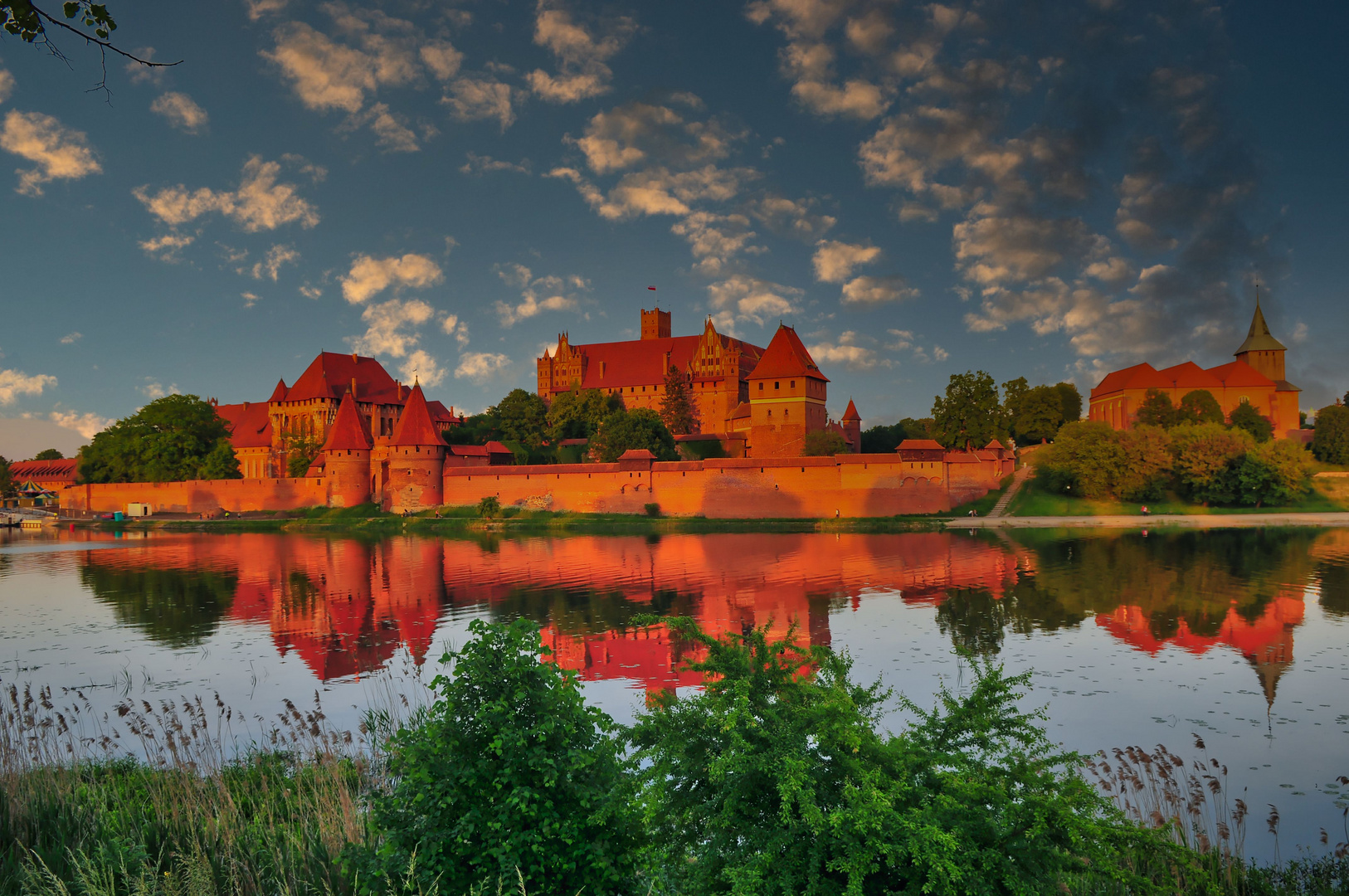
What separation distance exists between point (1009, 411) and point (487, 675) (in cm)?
5032

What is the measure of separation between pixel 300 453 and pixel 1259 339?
234 feet

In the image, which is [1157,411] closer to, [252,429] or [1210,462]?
[1210,462]

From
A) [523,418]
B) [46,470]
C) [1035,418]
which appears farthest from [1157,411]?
[46,470]

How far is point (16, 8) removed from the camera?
11.8 feet

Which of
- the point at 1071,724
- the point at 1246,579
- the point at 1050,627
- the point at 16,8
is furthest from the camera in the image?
the point at 1246,579

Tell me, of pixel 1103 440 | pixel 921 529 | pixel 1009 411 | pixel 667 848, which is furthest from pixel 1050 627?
pixel 1009 411

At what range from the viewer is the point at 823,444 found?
42875mm

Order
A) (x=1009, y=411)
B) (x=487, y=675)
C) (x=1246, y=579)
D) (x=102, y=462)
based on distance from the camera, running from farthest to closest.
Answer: (x=102, y=462) → (x=1009, y=411) → (x=1246, y=579) → (x=487, y=675)

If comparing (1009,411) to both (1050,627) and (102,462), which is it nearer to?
(1050,627)

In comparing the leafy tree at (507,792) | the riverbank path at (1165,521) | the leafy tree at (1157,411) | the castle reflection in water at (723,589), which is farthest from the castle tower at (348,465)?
the leafy tree at (1157,411)

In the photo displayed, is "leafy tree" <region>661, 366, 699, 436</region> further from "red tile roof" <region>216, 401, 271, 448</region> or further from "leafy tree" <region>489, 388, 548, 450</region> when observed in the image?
"red tile roof" <region>216, 401, 271, 448</region>

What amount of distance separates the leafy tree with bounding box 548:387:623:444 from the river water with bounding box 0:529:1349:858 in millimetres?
24577

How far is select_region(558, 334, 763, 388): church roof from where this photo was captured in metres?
62.8

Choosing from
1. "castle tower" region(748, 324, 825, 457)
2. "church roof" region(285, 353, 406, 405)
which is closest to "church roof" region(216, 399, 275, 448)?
"church roof" region(285, 353, 406, 405)
